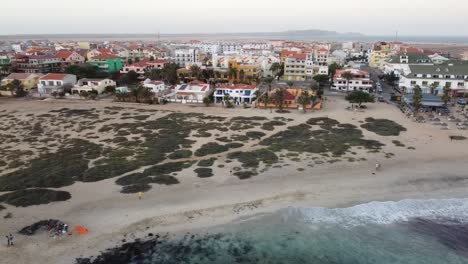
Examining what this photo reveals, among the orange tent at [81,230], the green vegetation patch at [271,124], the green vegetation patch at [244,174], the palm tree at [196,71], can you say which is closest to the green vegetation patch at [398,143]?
the green vegetation patch at [271,124]

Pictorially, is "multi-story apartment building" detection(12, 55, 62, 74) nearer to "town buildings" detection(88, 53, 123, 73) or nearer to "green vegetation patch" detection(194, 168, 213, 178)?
"town buildings" detection(88, 53, 123, 73)

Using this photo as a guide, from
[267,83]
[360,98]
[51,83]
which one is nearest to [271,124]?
[360,98]

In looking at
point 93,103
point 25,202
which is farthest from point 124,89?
point 25,202

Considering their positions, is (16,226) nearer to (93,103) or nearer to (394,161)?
(394,161)

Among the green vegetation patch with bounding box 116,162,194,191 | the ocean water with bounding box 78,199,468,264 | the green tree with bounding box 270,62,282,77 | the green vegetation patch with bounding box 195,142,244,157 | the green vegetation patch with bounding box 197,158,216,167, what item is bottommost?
the ocean water with bounding box 78,199,468,264

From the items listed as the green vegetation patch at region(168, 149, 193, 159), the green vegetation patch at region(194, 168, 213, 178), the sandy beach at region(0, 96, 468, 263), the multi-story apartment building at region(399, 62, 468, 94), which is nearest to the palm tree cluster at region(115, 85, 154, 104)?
the green vegetation patch at region(168, 149, 193, 159)

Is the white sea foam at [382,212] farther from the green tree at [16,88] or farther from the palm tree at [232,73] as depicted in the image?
the green tree at [16,88]
